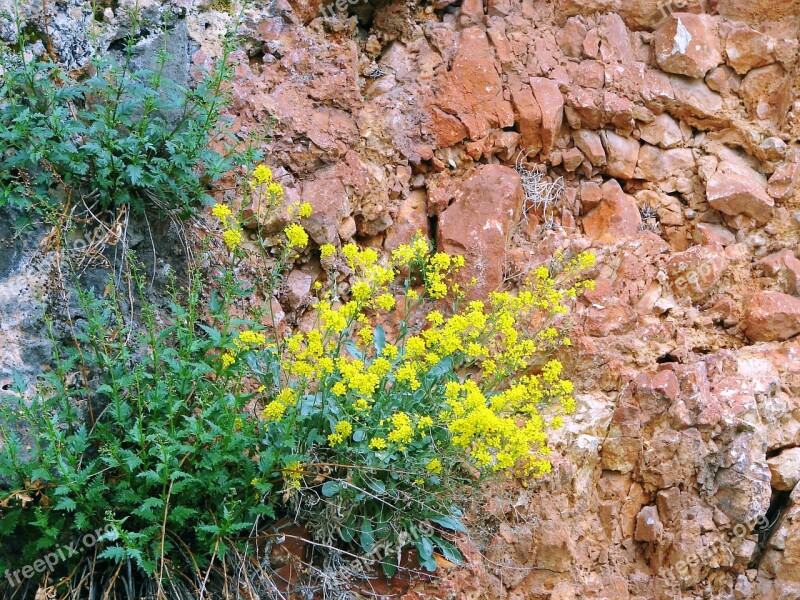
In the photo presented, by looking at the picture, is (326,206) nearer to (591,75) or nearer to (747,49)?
(591,75)

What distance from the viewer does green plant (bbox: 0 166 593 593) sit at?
318 centimetres

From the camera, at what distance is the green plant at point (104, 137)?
12.1ft

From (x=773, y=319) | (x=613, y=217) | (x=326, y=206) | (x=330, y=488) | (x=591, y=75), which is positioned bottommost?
(x=773, y=319)

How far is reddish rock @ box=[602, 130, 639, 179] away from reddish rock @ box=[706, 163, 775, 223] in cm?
52

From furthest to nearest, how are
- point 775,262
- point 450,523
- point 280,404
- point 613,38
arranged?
point 613,38
point 775,262
point 450,523
point 280,404

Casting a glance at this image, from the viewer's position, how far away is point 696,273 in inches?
189

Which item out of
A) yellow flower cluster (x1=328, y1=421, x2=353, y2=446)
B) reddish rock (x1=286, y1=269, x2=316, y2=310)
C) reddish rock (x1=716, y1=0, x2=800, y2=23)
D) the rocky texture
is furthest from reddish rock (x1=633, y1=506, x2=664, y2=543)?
reddish rock (x1=716, y1=0, x2=800, y2=23)

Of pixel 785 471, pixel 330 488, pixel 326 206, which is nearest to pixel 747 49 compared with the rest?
pixel 785 471

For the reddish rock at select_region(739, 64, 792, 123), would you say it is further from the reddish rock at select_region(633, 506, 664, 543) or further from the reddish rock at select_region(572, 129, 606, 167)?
the reddish rock at select_region(633, 506, 664, 543)

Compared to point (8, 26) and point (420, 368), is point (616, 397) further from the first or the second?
point (8, 26)

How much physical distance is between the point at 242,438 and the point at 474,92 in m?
2.91

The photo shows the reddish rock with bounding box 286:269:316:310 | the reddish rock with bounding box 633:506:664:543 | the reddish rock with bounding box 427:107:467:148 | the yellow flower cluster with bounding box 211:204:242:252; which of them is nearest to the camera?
the yellow flower cluster with bounding box 211:204:242:252

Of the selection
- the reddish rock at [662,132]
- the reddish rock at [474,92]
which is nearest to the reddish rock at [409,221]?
the reddish rock at [474,92]

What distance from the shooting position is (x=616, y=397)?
438 centimetres
